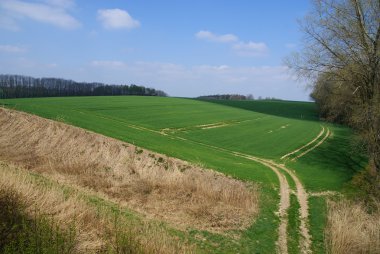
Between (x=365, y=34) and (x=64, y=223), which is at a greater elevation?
(x=365, y=34)

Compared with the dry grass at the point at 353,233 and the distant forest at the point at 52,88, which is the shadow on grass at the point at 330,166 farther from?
the distant forest at the point at 52,88

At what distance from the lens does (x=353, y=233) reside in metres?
14.0

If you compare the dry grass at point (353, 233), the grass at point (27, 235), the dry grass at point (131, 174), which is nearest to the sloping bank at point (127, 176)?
the dry grass at point (131, 174)

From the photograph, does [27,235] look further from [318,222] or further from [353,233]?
[318,222]

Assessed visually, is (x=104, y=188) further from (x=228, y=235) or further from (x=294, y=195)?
(x=294, y=195)

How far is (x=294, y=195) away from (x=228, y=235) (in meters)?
8.44

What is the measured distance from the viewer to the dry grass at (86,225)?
988 centimetres

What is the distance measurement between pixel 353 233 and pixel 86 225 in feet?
32.9

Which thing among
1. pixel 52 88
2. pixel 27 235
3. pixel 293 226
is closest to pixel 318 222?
pixel 293 226

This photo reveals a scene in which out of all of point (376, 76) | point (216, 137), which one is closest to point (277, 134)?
point (216, 137)

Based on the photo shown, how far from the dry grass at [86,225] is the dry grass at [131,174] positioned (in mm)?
5748

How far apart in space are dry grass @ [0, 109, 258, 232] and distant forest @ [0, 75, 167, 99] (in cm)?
5867

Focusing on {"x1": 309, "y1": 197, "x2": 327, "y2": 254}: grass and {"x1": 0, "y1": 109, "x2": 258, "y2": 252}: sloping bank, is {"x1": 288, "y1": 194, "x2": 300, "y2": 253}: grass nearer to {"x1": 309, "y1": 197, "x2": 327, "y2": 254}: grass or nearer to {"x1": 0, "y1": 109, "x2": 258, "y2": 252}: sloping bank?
{"x1": 309, "y1": 197, "x2": 327, "y2": 254}: grass

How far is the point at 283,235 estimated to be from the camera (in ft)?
53.5
